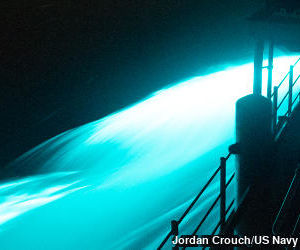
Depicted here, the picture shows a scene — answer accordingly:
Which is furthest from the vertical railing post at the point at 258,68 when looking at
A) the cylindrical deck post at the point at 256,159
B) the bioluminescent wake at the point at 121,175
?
the bioluminescent wake at the point at 121,175

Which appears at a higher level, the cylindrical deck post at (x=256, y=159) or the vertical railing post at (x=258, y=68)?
the vertical railing post at (x=258, y=68)

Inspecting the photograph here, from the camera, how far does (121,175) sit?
15828 millimetres

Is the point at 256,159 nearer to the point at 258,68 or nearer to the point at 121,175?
the point at 258,68

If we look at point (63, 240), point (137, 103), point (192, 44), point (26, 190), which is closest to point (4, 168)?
point (26, 190)

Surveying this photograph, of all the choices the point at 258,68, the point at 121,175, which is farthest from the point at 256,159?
the point at 121,175

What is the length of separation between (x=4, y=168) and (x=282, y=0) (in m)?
Answer: 15.8

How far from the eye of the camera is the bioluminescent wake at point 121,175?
467 inches

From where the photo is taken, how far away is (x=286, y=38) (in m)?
4.44

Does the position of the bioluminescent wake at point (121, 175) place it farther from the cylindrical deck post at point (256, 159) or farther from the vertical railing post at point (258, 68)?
the vertical railing post at point (258, 68)

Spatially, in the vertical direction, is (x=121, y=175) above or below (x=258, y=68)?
above

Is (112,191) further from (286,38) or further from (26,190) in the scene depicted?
(286,38)

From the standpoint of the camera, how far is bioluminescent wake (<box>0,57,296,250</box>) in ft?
38.9

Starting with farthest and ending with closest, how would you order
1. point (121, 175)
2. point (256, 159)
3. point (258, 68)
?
point (121, 175) < point (258, 68) < point (256, 159)

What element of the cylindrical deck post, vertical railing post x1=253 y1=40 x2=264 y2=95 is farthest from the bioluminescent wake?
vertical railing post x1=253 y1=40 x2=264 y2=95
